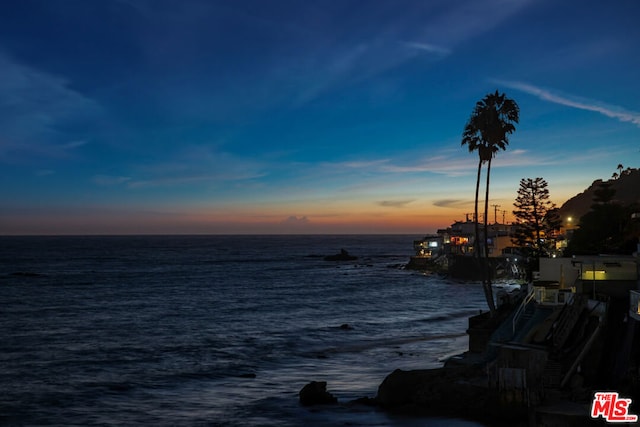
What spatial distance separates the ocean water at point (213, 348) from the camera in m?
26.5

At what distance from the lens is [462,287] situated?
8669 cm

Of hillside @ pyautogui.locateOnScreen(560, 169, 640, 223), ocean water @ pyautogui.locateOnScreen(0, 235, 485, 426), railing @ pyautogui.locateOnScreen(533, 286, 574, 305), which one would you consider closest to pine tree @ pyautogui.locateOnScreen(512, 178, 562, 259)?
ocean water @ pyautogui.locateOnScreen(0, 235, 485, 426)

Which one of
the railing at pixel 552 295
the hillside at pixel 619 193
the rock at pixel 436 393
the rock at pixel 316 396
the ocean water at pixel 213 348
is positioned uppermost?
the hillside at pixel 619 193

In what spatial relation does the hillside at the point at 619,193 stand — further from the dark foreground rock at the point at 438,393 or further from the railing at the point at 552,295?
the dark foreground rock at the point at 438,393

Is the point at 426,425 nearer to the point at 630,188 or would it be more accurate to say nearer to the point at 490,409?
the point at 490,409

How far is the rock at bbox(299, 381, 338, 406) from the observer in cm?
2650

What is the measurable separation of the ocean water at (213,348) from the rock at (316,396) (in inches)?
22.9

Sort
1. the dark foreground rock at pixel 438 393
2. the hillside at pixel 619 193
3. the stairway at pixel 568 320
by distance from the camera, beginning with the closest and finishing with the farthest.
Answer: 1. the dark foreground rock at pixel 438 393
2. the stairway at pixel 568 320
3. the hillside at pixel 619 193

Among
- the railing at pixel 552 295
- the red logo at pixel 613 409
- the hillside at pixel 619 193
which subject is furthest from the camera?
the hillside at pixel 619 193

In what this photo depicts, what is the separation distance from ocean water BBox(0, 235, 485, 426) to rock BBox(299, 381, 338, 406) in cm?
58

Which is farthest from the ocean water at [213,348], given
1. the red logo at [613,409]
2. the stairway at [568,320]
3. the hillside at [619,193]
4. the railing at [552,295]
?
the hillside at [619,193]

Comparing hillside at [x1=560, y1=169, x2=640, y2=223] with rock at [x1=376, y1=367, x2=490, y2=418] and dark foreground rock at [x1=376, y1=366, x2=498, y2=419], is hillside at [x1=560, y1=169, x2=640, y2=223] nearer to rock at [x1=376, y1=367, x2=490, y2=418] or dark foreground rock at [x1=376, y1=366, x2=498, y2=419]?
dark foreground rock at [x1=376, y1=366, x2=498, y2=419]

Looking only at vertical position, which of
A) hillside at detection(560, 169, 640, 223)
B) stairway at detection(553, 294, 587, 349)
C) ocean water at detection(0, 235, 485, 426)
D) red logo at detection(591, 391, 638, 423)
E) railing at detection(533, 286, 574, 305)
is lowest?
ocean water at detection(0, 235, 485, 426)

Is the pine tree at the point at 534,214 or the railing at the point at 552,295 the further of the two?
the pine tree at the point at 534,214
